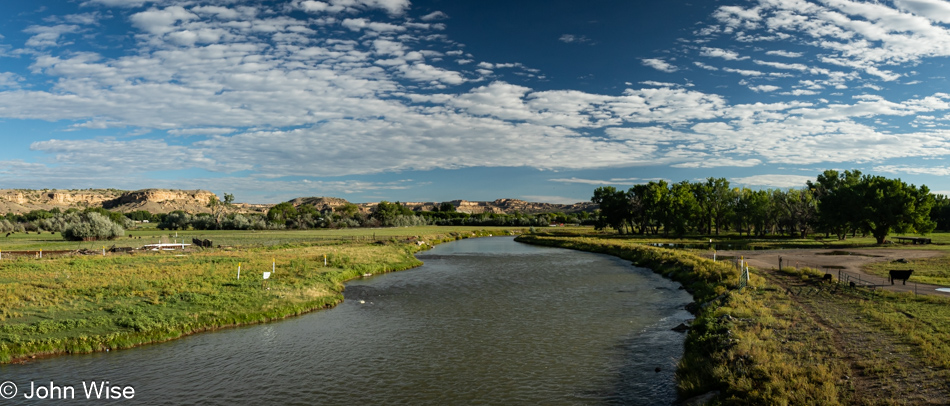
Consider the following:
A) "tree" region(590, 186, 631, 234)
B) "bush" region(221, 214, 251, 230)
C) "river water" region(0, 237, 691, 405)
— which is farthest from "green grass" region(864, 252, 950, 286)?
"bush" region(221, 214, 251, 230)

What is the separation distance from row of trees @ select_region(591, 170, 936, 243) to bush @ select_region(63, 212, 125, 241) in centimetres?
9276

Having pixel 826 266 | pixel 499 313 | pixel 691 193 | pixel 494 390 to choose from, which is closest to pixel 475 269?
pixel 499 313

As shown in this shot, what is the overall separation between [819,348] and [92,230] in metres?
82.3

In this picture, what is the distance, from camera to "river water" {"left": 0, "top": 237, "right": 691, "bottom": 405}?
13148 mm

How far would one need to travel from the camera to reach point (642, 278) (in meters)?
37.7

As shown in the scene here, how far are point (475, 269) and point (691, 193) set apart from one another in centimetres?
7112

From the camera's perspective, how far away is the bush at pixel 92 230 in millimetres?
65812

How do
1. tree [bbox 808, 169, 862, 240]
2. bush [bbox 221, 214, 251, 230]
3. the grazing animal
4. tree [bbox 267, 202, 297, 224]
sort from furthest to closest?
tree [bbox 267, 202, 297, 224]
bush [bbox 221, 214, 251, 230]
tree [bbox 808, 169, 862, 240]
the grazing animal

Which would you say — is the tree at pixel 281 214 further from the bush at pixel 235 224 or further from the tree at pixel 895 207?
the tree at pixel 895 207

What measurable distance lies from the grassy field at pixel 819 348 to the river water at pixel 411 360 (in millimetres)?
1471

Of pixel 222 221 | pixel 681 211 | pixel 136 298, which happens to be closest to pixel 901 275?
pixel 136 298

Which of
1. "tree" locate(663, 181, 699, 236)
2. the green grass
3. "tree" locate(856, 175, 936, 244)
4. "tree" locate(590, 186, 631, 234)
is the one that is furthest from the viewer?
"tree" locate(590, 186, 631, 234)

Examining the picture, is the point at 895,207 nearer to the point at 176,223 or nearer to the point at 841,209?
the point at 841,209

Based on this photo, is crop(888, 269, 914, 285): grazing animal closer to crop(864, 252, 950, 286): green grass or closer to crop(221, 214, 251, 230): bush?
crop(864, 252, 950, 286): green grass
